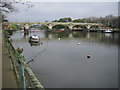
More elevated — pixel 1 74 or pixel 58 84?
pixel 1 74

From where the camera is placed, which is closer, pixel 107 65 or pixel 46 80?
pixel 46 80

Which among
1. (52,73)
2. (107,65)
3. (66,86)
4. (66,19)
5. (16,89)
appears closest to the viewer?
(16,89)

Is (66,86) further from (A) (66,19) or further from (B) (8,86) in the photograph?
(A) (66,19)

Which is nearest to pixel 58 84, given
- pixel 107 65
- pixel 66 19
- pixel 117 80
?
pixel 117 80

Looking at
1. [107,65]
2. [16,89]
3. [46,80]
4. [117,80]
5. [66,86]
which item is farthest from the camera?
[107,65]

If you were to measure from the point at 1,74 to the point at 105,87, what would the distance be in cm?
617

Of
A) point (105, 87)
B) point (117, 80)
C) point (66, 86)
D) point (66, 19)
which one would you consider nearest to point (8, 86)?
point (66, 86)

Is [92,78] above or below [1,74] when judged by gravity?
below

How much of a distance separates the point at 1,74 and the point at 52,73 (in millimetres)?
6137

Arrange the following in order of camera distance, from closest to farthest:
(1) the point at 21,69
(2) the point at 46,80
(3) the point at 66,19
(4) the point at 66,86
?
(1) the point at 21,69 < (4) the point at 66,86 < (2) the point at 46,80 < (3) the point at 66,19

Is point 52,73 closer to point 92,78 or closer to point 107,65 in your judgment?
point 92,78

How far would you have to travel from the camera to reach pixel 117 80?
36.8ft

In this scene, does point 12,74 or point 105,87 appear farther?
point 105,87

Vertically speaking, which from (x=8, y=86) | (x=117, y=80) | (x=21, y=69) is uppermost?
(x=21, y=69)
